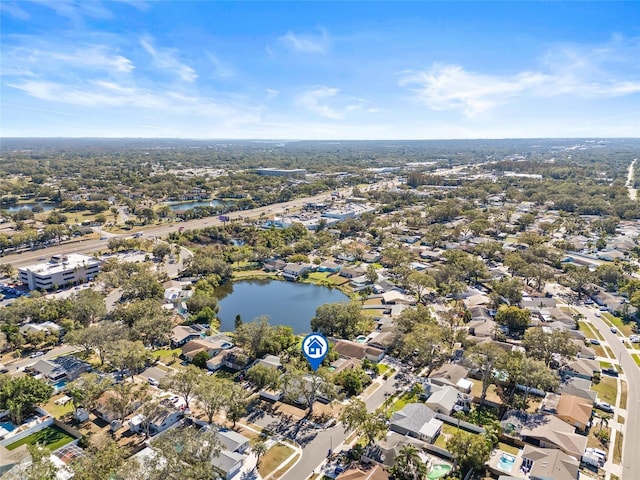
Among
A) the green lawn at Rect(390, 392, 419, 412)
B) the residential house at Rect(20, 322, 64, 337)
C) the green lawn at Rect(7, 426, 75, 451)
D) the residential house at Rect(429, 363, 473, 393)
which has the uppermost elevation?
the residential house at Rect(20, 322, 64, 337)

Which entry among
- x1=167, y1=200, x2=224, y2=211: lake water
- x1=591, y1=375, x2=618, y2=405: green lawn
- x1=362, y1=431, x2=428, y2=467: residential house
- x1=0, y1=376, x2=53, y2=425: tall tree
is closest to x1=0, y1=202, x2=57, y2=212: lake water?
x1=167, y1=200, x2=224, y2=211: lake water

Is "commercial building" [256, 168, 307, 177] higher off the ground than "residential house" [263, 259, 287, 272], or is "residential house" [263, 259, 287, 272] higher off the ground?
"commercial building" [256, 168, 307, 177]

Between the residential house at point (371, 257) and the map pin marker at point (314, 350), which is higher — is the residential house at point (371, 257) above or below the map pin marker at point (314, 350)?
below

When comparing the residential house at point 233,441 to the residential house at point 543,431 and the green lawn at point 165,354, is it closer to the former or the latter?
the green lawn at point 165,354

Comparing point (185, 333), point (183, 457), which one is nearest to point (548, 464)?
point (183, 457)

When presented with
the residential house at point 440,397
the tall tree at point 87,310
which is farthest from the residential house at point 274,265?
the residential house at point 440,397

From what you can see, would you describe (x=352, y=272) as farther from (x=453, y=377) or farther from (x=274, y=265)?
(x=453, y=377)

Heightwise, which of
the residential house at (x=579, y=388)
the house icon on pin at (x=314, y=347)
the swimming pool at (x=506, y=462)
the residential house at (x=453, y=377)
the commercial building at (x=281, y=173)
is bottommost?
the swimming pool at (x=506, y=462)

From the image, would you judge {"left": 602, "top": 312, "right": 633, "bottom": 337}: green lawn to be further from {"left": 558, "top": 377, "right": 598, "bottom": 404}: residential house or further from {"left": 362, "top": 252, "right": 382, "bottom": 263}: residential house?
{"left": 362, "top": 252, "right": 382, "bottom": 263}: residential house
